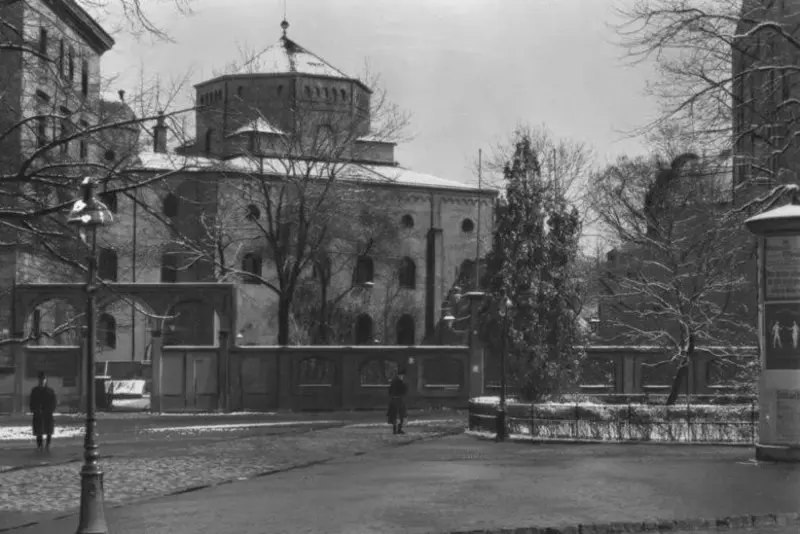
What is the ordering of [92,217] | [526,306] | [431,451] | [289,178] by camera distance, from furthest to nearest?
[289,178]
[526,306]
[431,451]
[92,217]

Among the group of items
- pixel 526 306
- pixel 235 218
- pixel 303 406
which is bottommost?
pixel 303 406

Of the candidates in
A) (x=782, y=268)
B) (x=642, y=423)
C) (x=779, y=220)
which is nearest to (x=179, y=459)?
(x=642, y=423)

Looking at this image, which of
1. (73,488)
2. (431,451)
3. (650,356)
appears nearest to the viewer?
(73,488)

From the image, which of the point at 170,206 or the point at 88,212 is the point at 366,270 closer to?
the point at 170,206

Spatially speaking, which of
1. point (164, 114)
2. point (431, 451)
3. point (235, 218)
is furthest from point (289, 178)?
point (164, 114)

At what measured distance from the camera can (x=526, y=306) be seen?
39562 mm

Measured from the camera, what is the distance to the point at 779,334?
21.6 m

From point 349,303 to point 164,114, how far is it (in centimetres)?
6412

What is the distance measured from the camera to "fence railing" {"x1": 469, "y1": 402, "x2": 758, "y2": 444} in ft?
88.6

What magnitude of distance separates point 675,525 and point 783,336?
27.5 feet

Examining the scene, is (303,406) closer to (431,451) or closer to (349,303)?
(431,451)

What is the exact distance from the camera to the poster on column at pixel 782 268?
21.6 metres

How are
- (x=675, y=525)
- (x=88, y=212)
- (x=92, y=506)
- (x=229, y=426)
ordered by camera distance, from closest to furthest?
(x=92, y=506) → (x=675, y=525) → (x=88, y=212) → (x=229, y=426)

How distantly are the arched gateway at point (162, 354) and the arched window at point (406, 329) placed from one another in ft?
130
